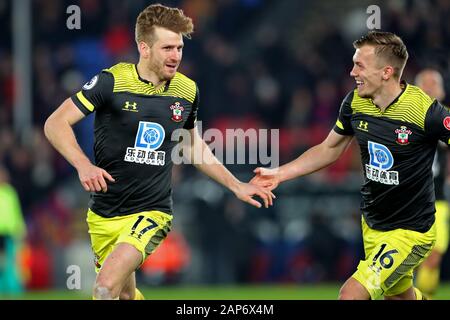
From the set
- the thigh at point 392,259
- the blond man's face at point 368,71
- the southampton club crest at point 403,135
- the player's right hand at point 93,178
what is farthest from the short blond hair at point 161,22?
the thigh at point 392,259

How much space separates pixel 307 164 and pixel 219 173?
75 cm

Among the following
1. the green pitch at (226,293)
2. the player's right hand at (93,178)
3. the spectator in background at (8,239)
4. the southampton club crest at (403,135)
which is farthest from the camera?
the spectator in background at (8,239)

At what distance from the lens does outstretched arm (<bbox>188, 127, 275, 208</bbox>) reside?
28.9 feet

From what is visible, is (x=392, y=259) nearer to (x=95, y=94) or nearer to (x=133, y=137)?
(x=133, y=137)

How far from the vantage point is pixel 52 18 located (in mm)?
19594

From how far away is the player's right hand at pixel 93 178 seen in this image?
775 cm

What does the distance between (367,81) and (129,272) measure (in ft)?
7.78

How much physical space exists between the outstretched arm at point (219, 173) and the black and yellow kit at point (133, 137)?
464 millimetres

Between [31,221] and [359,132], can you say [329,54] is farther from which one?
Result: [359,132]

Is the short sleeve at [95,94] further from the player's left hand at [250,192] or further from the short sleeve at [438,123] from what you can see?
the short sleeve at [438,123]

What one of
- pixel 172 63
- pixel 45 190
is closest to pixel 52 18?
pixel 45 190

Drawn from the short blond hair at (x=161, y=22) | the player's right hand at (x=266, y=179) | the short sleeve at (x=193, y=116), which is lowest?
the player's right hand at (x=266, y=179)
